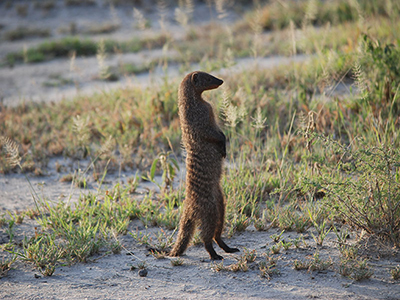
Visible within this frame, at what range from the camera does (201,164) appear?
290 cm

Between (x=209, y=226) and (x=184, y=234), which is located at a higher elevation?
(x=209, y=226)

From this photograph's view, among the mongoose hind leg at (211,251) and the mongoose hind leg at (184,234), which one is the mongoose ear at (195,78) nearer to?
the mongoose hind leg at (184,234)

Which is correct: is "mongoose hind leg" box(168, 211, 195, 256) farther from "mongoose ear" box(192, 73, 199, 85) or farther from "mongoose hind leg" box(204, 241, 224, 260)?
"mongoose ear" box(192, 73, 199, 85)

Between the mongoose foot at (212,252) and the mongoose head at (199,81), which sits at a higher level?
the mongoose head at (199,81)

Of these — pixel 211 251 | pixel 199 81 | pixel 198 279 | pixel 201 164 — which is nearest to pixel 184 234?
pixel 211 251

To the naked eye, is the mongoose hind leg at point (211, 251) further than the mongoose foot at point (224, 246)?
No

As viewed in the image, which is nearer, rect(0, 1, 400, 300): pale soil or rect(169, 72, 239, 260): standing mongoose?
rect(0, 1, 400, 300): pale soil

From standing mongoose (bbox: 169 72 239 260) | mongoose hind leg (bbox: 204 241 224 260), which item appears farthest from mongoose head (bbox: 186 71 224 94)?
mongoose hind leg (bbox: 204 241 224 260)

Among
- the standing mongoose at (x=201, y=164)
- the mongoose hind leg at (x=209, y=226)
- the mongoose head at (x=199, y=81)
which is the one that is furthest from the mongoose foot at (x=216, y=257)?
the mongoose head at (x=199, y=81)

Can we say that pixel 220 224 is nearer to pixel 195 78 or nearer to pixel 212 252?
pixel 212 252

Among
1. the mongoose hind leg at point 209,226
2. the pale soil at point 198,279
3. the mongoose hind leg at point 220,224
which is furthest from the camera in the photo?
the mongoose hind leg at point 220,224

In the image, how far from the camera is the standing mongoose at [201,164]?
2861 millimetres

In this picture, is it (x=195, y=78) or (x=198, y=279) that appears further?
(x=195, y=78)

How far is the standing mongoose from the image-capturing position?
2.86 meters
